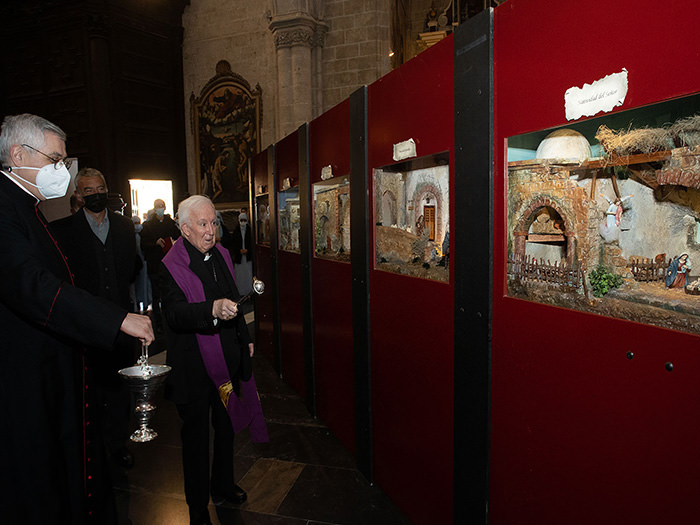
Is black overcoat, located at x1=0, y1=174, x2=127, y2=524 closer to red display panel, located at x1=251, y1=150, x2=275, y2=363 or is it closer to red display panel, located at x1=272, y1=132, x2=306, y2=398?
red display panel, located at x1=272, y1=132, x2=306, y2=398

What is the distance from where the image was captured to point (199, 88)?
1203 centimetres

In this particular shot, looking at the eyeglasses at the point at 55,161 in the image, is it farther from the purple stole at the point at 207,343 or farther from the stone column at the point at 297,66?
the stone column at the point at 297,66

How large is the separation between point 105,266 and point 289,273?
68.1 inches

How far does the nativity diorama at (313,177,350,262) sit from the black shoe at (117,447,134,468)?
202cm

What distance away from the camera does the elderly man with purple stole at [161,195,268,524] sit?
2.48 m

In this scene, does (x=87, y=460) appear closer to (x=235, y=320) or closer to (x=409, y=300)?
(x=235, y=320)

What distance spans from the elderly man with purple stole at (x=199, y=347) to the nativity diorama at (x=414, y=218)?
3.07 ft

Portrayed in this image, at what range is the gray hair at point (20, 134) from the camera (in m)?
1.89

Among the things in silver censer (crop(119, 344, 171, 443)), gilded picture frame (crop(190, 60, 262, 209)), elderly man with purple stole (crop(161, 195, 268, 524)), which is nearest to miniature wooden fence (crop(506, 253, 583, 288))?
elderly man with purple stole (crop(161, 195, 268, 524))

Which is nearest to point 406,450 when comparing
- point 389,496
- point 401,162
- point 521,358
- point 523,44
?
point 389,496

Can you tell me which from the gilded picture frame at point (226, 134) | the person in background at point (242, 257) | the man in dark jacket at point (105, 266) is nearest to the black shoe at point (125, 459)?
the man in dark jacket at point (105, 266)

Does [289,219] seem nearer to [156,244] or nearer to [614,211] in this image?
[614,211]

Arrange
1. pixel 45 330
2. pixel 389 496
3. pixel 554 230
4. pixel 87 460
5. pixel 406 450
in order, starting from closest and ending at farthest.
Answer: pixel 554 230 → pixel 45 330 → pixel 87 460 → pixel 406 450 → pixel 389 496

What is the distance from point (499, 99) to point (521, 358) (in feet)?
3.22
